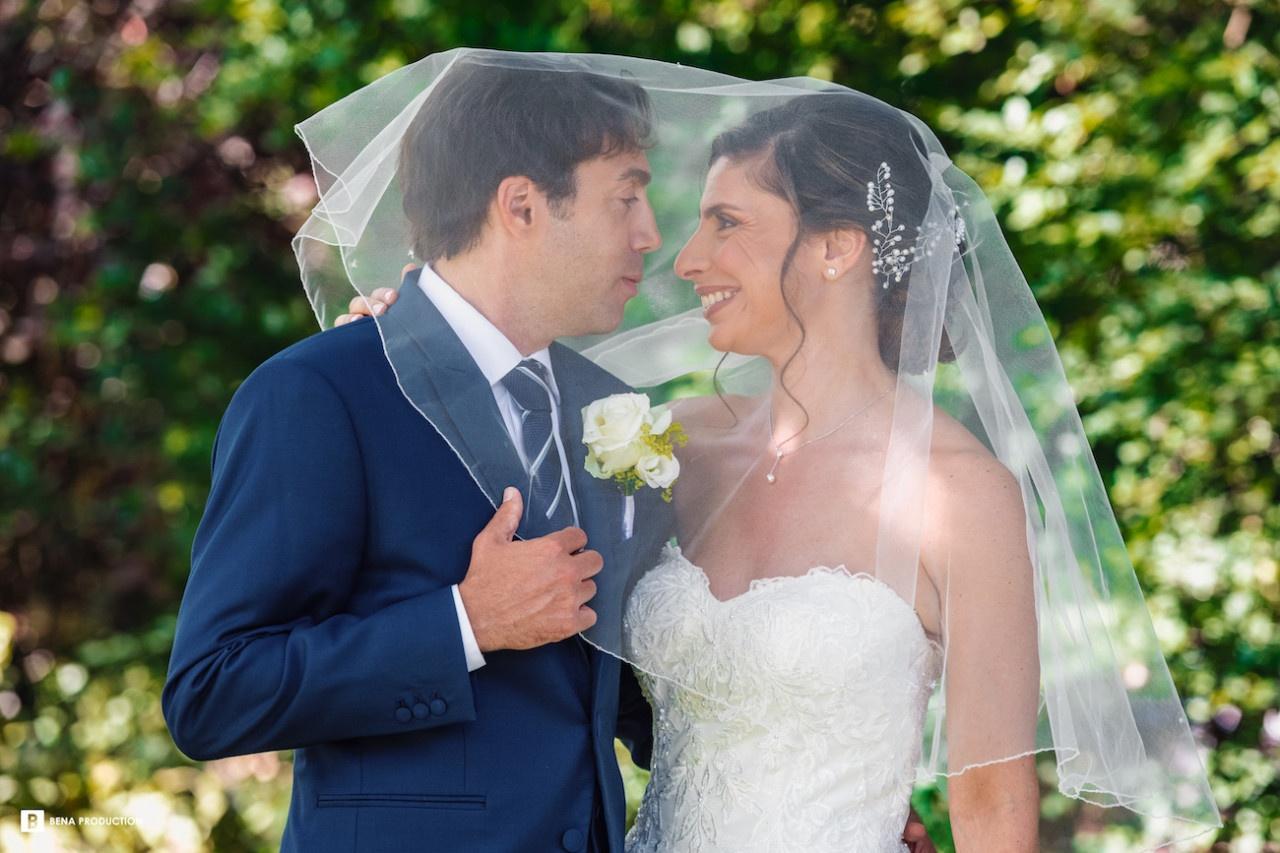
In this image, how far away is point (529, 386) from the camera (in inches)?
94.3

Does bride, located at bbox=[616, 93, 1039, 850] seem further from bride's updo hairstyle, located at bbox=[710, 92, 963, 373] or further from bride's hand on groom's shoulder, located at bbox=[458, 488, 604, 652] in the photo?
bride's hand on groom's shoulder, located at bbox=[458, 488, 604, 652]

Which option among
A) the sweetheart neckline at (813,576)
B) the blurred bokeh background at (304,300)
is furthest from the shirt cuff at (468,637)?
the blurred bokeh background at (304,300)

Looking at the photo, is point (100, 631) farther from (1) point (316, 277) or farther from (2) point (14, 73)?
(1) point (316, 277)

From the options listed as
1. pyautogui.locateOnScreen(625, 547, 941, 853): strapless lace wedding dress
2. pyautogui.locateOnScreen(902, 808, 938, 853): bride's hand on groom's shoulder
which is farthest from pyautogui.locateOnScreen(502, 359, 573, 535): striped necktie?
pyautogui.locateOnScreen(902, 808, 938, 853): bride's hand on groom's shoulder

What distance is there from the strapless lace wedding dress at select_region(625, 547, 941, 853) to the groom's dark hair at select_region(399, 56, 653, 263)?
776mm

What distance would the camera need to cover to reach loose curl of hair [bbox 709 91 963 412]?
8.38 feet

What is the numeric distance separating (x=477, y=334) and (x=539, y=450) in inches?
8.8

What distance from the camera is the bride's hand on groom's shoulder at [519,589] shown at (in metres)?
2.16

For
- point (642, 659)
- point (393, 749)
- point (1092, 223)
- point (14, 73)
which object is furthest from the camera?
point (14, 73)

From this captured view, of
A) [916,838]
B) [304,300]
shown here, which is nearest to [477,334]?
[916,838]

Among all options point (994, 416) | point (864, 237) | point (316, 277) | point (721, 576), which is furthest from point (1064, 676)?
point (316, 277)

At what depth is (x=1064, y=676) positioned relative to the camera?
250cm

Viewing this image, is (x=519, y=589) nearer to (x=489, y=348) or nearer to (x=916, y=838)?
(x=489, y=348)

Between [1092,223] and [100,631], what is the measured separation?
14.2ft
